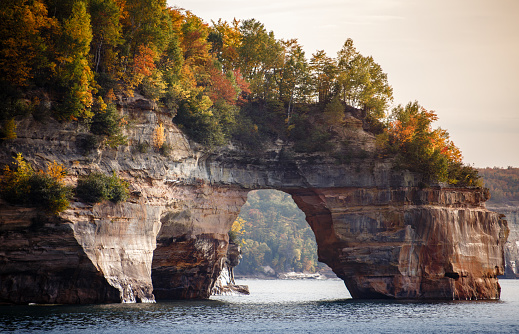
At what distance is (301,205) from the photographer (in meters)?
65.7

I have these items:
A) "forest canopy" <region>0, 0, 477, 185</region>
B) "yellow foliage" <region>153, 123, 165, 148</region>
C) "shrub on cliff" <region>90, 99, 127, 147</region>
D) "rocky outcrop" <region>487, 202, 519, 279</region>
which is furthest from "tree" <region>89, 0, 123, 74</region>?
"rocky outcrop" <region>487, 202, 519, 279</region>

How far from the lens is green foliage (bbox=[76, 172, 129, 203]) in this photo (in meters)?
45.1

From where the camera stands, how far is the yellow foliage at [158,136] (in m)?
52.5

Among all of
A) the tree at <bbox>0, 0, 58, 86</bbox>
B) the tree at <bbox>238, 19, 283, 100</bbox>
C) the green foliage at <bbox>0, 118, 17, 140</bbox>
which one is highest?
the tree at <bbox>238, 19, 283, 100</bbox>

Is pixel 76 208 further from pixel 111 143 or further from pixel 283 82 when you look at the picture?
pixel 283 82

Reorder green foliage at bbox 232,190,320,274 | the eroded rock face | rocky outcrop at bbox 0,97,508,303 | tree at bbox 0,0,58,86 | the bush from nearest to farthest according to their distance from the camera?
1. tree at bbox 0,0,58,86
2. the bush
3. rocky outcrop at bbox 0,97,508,303
4. the eroded rock face
5. green foliage at bbox 232,190,320,274

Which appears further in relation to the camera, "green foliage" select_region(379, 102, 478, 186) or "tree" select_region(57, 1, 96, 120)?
"green foliage" select_region(379, 102, 478, 186)

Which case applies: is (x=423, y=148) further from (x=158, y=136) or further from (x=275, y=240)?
(x=275, y=240)

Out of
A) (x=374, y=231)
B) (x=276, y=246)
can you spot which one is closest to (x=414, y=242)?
(x=374, y=231)

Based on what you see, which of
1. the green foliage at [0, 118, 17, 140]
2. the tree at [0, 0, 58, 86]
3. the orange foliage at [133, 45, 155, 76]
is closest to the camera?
the green foliage at [0, 118, 17, 140]

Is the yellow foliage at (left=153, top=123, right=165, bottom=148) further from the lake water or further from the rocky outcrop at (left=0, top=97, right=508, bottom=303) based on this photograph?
the lake water

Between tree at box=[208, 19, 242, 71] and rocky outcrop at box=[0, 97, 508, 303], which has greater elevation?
tree at box=[208, 19, 242, 71]

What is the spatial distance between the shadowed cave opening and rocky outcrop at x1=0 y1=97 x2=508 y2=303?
360 feet

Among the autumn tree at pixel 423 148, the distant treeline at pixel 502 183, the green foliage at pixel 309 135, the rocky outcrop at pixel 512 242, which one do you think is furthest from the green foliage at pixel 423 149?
the distant treeline at pixel 502 183
